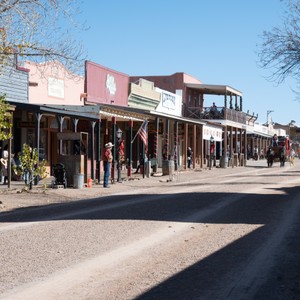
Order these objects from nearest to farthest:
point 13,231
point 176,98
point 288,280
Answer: point 288,280
point 13,231
point 176,98

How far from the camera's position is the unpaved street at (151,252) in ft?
23.4

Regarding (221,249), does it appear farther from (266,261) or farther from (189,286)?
(189,286)

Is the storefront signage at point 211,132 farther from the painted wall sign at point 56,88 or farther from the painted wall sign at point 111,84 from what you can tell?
the painted wall sign at point 56,88

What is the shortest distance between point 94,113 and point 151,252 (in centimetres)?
1643

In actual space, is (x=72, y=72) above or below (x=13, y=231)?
above

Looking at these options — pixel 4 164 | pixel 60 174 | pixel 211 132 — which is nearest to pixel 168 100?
pixel 211 132

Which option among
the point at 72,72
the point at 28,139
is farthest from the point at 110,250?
the point at 28,139

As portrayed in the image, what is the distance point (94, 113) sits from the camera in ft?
83.8

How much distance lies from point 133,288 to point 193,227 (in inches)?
214

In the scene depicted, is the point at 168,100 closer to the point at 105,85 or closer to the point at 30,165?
the point at 105,85

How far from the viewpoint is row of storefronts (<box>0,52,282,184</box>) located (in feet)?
79.9

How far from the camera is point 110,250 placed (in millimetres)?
9633

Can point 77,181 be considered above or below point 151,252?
above

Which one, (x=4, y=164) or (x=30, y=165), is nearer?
(x=30, y=165)
